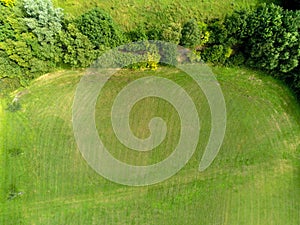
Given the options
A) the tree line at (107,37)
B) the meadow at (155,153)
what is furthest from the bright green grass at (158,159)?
the tree line at (107,37)

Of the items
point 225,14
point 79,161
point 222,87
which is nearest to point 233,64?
point 222,87

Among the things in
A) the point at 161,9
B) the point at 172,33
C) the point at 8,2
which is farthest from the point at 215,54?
the point at 8,2

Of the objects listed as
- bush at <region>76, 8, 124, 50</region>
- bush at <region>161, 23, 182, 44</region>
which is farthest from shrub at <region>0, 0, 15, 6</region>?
bush at <region>161, 23, 182, 44</region>

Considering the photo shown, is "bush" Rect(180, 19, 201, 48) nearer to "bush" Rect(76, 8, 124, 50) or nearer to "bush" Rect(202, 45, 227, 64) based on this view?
"bush" Rect(202, 45, 227, 64)

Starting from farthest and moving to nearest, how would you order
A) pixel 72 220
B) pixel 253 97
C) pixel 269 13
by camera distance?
pixel 253 97, pixel 72 220, pixel 269 13

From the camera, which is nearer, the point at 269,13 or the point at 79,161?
the point at 269,13

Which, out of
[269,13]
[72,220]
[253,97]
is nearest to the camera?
[269,13]

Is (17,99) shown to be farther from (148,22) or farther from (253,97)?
(253,97)

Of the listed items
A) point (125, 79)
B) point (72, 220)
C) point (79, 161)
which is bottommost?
point (72, 220)
